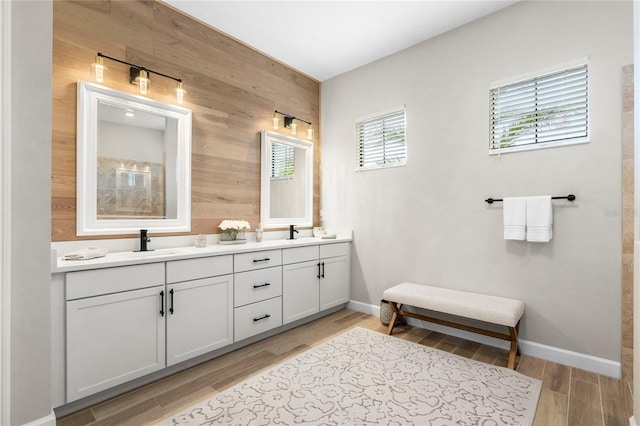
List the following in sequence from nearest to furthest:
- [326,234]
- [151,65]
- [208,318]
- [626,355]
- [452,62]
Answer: [626,355], [208,318], [151,65], [452,62], [326,234]

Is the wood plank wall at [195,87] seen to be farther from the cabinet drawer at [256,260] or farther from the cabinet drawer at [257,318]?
the cabinet drawer at [257,318]

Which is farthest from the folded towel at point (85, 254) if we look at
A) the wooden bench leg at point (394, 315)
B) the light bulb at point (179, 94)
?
the wooden bench leg at point (394, 315)

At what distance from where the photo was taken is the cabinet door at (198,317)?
86.0 inches

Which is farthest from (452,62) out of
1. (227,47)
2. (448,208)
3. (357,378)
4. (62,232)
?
(62,232)

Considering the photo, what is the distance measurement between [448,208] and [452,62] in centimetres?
141

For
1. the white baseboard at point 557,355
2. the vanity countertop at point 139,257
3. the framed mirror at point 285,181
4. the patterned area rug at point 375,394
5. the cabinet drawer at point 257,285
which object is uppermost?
the framed mirror at point 285,181

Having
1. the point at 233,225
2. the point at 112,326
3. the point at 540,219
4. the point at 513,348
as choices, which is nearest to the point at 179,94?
the point at 233,225

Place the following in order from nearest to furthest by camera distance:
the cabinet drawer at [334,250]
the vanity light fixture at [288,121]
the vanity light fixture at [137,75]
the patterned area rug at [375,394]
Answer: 1. the patterned area rug at [375,394]
2. the vanity light fixture at [137,75]
3. the cabinet drawer at [334,250]
4. the vanity light fixture at [288,121]

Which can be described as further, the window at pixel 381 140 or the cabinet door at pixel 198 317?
the window at pixel 381 140

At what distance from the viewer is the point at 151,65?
2.56m

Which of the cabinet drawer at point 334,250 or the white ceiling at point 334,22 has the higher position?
the white ceiling at point 334,22

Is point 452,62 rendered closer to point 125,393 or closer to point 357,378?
point 357,378

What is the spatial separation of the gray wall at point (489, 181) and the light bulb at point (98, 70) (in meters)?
2.48

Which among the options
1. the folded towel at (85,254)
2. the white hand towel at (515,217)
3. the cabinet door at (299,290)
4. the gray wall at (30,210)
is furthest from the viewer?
the cabinet door at (299,290)
